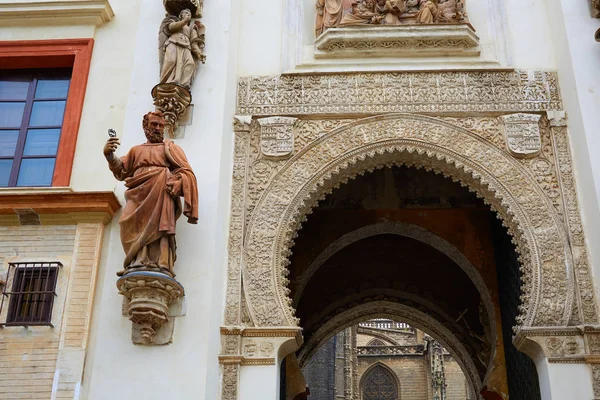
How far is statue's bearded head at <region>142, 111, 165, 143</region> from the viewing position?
20.7 feet

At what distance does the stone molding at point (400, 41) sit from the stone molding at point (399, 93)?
260 mm

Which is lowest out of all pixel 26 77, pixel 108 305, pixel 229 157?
pixel 108 305

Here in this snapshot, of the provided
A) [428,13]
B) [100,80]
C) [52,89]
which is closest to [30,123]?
[52,89]

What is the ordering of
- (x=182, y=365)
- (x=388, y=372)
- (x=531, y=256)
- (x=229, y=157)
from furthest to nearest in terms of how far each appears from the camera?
1. (x=388, y=372)
2. (x=229, y=157)
3. (x=531, y=256)
4. (x=182, y=365)

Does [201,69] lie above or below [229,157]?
above

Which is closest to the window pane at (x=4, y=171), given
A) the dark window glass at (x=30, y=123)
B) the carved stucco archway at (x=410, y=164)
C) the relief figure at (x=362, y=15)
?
the dark window glass at (x=30, y=123)

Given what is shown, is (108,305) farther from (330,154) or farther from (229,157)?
(330,154)

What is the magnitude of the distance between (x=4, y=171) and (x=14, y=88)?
1.01 metres

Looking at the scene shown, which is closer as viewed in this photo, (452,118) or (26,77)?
(452,118)

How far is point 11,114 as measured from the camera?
24.0ft

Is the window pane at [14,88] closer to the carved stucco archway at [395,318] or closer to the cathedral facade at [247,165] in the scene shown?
the cathedral facade at [247,165]

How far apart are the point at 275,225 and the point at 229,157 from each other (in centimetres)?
79

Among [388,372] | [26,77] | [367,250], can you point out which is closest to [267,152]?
[26,77]

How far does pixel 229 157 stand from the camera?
6820mm
